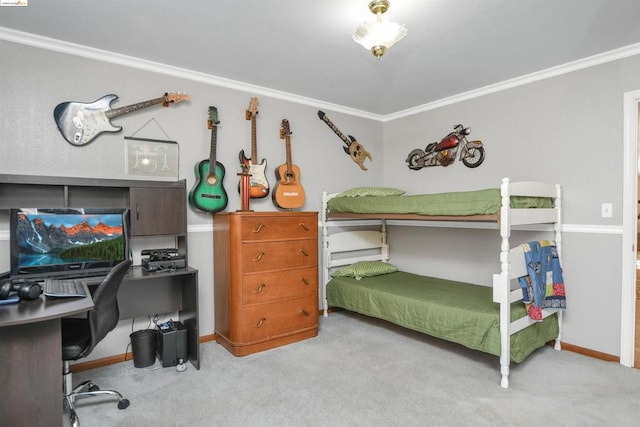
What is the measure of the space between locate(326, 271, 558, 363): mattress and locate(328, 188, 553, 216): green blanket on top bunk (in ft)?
2.36

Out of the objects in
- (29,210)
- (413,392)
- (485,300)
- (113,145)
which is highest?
(113,145)

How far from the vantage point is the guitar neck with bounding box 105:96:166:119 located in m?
2.69

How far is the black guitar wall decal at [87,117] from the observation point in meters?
2.53

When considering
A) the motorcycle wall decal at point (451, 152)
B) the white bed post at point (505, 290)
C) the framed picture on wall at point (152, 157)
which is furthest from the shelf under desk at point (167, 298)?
the motorcycle wall decal at point (451, 152)

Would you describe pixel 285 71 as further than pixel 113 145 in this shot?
Yes

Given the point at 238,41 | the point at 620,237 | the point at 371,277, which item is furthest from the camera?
the point at 371,277

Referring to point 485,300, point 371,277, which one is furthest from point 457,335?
point 371,277

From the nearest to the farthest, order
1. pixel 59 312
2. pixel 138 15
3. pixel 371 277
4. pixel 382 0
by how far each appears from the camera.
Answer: pixel 59 312
pixel 382 0
pixel 138 15
pixel 371 277

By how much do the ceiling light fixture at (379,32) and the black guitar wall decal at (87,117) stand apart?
1.84 metres

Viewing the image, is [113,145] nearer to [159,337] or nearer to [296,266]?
[159,337]

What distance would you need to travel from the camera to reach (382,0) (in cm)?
189

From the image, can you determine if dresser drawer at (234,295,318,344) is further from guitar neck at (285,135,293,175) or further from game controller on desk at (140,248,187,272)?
guitar neck at (285,135,293,175)

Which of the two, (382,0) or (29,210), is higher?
(382,0)

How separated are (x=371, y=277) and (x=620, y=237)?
2.09 meters
